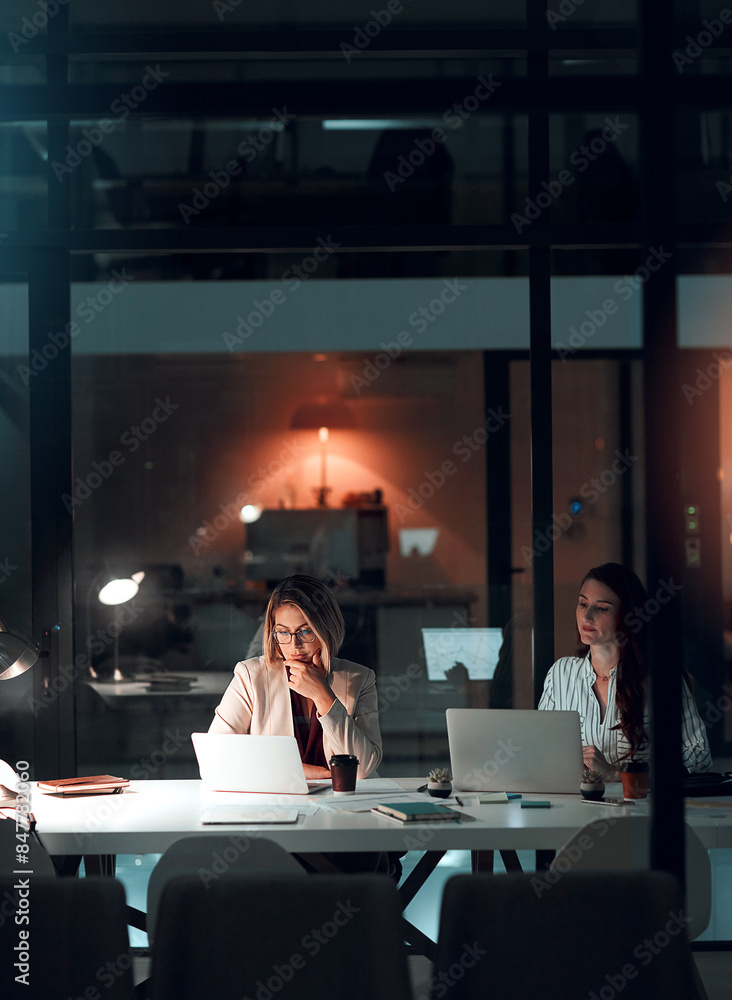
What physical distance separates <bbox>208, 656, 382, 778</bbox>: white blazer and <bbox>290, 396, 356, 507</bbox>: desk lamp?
2.38 metres

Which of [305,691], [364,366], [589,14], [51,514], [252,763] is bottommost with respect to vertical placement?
[252,763]

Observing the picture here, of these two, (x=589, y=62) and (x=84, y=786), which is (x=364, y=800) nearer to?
(x=84, y=786)

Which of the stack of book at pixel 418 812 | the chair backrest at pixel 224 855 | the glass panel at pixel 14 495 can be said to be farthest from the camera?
the glass panel at pixel 14 495

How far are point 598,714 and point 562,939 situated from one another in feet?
5.76

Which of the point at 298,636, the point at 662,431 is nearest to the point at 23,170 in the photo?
the point at 298,636

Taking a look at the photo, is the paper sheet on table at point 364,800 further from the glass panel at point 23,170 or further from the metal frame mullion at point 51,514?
the glass panel at point 23,170

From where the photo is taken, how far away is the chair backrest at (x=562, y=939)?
1.66m

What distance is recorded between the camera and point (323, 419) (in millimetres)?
5703

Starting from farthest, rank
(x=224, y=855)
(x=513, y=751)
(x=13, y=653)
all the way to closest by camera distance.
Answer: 1. (x=513, y=751)
2. (x=13, y=653)
3. (x=224, y=855)

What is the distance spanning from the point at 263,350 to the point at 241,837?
141 inches

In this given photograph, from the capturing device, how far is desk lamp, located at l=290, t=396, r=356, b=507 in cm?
566

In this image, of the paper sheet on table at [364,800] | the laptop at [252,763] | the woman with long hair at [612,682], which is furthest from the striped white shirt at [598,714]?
the laptop at [252,763]

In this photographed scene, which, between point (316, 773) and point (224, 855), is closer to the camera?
point (224, 855)

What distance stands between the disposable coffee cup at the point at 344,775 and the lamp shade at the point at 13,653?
0.90 metres
